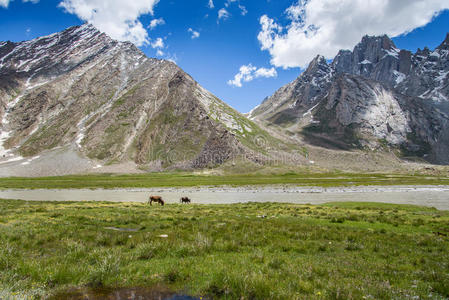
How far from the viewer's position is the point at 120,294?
6.32m

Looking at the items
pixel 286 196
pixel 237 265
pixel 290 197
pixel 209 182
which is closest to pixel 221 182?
pixel 209 182

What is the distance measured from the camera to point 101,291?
650cm

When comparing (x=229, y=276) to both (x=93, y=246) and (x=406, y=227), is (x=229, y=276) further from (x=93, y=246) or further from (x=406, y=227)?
(x=406, y=227)

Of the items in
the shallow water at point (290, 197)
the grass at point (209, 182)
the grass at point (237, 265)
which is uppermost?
the grass at point (237, 265)

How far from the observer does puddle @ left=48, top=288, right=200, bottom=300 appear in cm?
611

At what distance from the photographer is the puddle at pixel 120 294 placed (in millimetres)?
6109

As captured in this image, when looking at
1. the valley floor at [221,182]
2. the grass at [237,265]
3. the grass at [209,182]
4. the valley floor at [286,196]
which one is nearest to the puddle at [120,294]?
the grass at [237,265]

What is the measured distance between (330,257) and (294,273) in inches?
129

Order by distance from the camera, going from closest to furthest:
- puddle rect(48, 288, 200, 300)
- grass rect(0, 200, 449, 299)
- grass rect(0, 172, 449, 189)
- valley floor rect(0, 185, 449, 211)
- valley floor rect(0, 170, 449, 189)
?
puddle rect(48, 288, 200, 300) < grass rect(0, 200, 449, 299) < valley floor rect(0, 185, 449, 211) < valley floor rect(0, 170, 449, 189) < grass rect(0, 172, 449, 189)

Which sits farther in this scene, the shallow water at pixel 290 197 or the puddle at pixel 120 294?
the shallow water at pixel 290 197

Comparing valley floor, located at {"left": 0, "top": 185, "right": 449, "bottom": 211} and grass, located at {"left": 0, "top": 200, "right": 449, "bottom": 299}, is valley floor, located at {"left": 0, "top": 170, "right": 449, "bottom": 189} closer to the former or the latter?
valley floor, located at {"left": 0, "top": 185, "right": 449, "bottom": 211}

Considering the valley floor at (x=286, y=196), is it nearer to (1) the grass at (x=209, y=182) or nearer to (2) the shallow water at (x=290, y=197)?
(2) the shallow water at (x=290, y=197)

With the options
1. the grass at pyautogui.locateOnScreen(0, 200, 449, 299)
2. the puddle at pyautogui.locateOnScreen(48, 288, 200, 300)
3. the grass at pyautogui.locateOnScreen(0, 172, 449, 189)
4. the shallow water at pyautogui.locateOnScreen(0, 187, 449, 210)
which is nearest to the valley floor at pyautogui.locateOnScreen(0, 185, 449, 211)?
the shallow water at pyautogui.locateOnScreen(0, 187, 449, 210)

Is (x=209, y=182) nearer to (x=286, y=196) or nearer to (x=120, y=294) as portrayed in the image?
(x=286, y=196)
